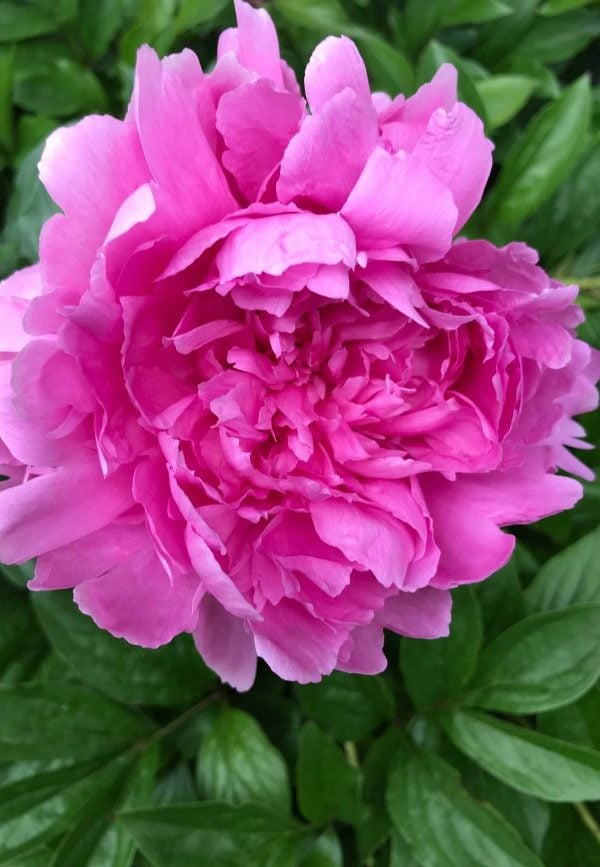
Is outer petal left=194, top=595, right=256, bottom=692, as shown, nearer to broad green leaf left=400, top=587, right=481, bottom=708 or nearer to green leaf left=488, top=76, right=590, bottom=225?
broad green leaf left=400, top=587, right=481, bottom=708

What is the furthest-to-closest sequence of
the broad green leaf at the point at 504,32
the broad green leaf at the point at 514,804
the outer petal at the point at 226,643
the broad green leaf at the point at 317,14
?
the broad green leaf at the point at 504,32 < the broad green leaf at the point at 317,14 < the broad green leaf at the point at 514,804 < the outer petal at the point at 226,643

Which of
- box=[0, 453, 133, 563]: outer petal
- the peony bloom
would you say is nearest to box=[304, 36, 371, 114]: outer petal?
the peony bloom

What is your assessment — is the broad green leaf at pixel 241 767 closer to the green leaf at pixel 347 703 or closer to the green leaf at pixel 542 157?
the green leaf at pixel 347 703

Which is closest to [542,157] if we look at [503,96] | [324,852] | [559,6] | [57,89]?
[503,96]

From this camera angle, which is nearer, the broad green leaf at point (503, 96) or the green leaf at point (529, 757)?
the green leaf at point (529, 757)

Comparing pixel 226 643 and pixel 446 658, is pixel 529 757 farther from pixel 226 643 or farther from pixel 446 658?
pixel 226 643

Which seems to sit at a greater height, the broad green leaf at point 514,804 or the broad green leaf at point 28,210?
the broad green leaf at point 28,210

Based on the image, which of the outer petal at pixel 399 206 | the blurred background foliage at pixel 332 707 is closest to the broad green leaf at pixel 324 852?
the blurred background foliage at pixel 332 707

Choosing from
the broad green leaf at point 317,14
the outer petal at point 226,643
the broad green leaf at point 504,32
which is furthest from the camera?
the broad green leaf at point 504,32
